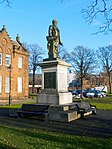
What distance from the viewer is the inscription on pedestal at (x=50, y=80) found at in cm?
1474

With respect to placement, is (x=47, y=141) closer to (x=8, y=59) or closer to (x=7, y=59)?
(x=7, y=59)

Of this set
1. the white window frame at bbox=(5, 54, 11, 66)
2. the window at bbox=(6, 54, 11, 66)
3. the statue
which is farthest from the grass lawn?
the window at bbox=(6, 54, 11, 66)

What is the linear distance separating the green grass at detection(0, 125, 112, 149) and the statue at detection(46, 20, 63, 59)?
7.74m

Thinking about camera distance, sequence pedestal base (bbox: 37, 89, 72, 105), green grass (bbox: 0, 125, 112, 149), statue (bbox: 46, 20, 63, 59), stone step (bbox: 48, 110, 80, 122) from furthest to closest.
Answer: statue (bbox: 46, 20, 63, 59) < pedestal base (bbox: 37, 89, 72, 105) < stone step (bbox: 48, 110, 80, 122) < green grass (bbox: 0, 125, 112, 149)

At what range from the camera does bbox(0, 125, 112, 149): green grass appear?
698 cm

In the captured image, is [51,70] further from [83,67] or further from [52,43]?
[83,67]

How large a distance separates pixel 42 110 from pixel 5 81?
90.7 feet

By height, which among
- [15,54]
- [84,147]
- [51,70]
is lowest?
[84,147]

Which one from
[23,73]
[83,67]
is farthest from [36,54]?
[23,73]

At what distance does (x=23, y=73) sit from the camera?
1736 inches

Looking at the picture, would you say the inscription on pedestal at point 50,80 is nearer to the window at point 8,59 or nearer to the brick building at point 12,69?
the brick building at point 12,69

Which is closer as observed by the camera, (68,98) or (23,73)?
(68,98)

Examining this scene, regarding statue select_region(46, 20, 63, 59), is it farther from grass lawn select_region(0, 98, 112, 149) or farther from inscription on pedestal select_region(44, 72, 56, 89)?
grass lawn select_region(0, 98, 112, 149)

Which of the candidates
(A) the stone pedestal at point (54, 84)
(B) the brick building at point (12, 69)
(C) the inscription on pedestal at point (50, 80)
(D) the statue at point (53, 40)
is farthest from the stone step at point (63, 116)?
(B) the brick building at point (12, 69)
